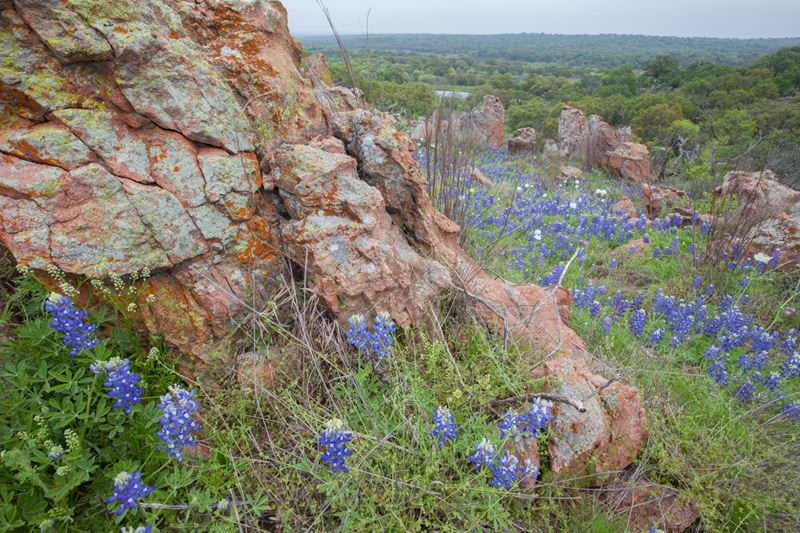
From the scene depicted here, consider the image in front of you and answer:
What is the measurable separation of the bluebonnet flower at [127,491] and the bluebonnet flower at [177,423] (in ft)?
0.50

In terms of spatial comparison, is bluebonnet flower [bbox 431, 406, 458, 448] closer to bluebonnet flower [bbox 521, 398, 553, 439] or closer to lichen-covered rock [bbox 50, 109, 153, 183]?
bluebonnet flower [bbox 521, 398, 553, 439]

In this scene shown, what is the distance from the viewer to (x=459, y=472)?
6.15 ft

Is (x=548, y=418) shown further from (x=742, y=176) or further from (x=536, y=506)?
(x=742, y=176)

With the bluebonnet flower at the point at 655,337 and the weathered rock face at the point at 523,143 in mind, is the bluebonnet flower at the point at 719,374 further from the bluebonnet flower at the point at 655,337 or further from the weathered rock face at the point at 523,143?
the weathered rock face at the point at 523,143

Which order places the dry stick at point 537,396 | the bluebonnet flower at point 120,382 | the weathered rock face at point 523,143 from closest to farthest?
the bluebonnet flower at point 120,382 → the dry stick at point 537,396 → the weathered rock face at point 523,143

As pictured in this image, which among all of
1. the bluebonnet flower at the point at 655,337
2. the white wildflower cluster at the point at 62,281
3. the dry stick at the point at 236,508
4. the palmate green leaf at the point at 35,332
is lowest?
the bluebonnet flower at the point at 655,337

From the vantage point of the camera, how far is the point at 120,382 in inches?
69.3

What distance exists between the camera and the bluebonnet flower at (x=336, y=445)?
170 centimetres

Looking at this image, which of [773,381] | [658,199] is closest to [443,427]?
[773,381]

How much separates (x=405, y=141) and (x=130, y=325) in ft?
6.69

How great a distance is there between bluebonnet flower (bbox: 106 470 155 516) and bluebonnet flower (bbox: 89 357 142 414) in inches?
13.2

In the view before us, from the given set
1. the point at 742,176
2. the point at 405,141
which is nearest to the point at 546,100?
the point at 742,176

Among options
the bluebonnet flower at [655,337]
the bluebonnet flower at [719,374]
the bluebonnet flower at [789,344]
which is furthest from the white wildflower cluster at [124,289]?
the bluebonnet flower at [789,344]

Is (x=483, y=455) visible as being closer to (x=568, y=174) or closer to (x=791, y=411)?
(x=791, y=411)
